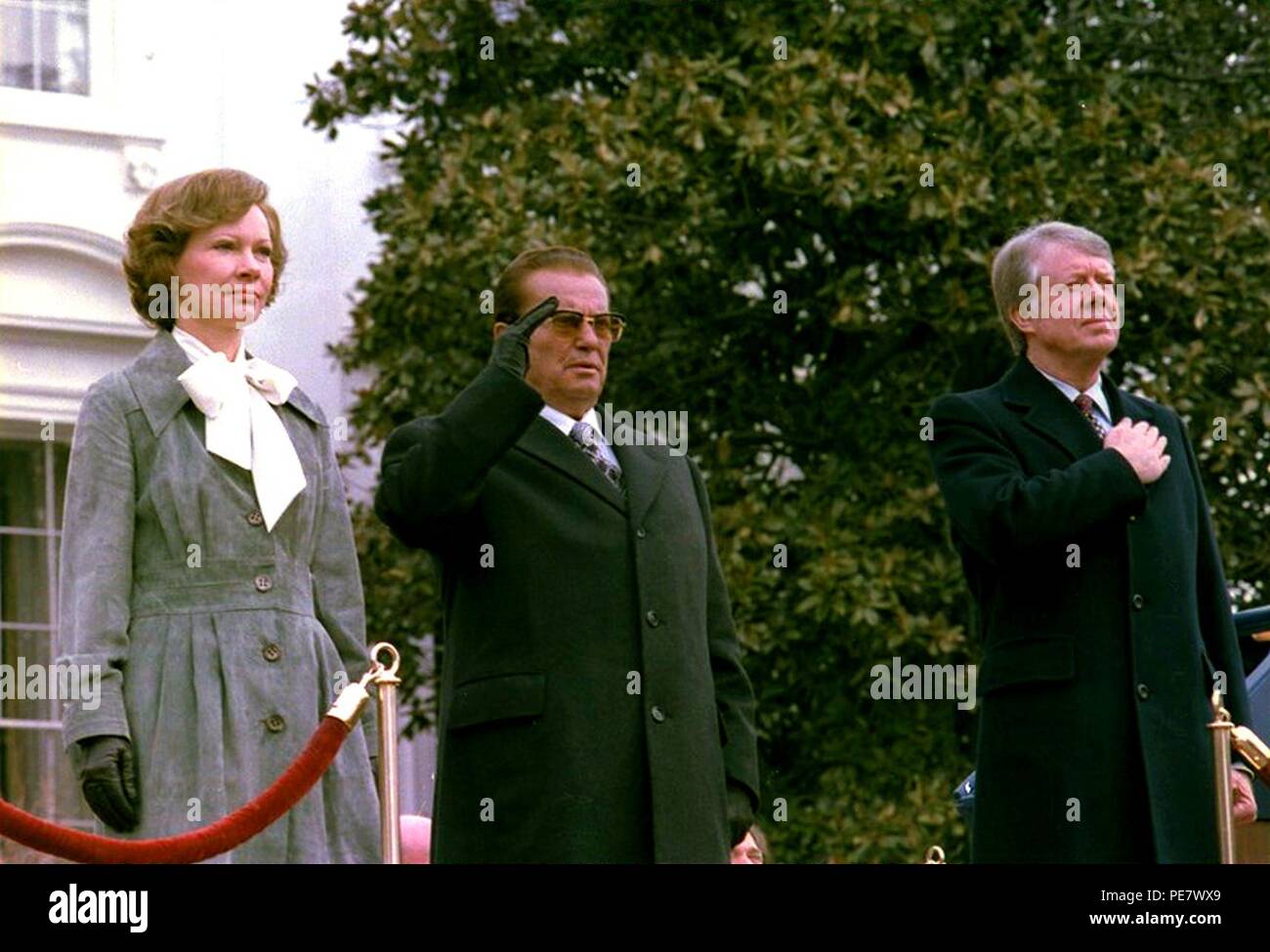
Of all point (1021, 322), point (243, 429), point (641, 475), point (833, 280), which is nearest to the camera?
point (243, 429)

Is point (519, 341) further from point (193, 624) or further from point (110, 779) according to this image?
point (110, 779)

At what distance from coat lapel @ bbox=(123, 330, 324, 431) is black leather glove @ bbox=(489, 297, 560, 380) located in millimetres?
638

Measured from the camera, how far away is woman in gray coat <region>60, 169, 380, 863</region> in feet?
23.3

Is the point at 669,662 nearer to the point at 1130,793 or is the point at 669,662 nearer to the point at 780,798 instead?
the point at 1130,793

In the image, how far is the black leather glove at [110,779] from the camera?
6.98 m

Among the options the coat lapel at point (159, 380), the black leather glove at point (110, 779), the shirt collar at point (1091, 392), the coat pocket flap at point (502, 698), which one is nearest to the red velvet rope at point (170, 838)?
the black leather glove at point (110, 779)

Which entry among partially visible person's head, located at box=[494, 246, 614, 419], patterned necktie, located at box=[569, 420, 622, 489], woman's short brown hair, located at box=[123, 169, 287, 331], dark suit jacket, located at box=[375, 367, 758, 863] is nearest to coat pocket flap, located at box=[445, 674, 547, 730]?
dark suit jacket, located at box=[375, 367, 758, 863]

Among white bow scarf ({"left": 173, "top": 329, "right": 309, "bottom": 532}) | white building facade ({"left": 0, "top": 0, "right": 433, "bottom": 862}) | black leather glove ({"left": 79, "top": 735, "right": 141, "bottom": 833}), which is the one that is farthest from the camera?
white building facade ({"left": 0, "top": 0, "right": 433, "bottom": 862})

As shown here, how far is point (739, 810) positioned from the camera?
7.41 metres

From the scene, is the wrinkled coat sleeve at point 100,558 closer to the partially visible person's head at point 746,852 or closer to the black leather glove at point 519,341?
the black leather glove at point 519,341

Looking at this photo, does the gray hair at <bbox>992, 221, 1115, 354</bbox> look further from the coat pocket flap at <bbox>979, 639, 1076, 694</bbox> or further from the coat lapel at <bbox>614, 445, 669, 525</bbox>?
the coat lapel at <bbox>614, 445, 669, 525</bbox>

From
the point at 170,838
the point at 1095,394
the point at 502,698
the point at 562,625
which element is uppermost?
the point at 1095,394

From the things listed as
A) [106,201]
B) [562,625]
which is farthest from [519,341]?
[106,201]

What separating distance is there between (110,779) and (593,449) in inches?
47.3
